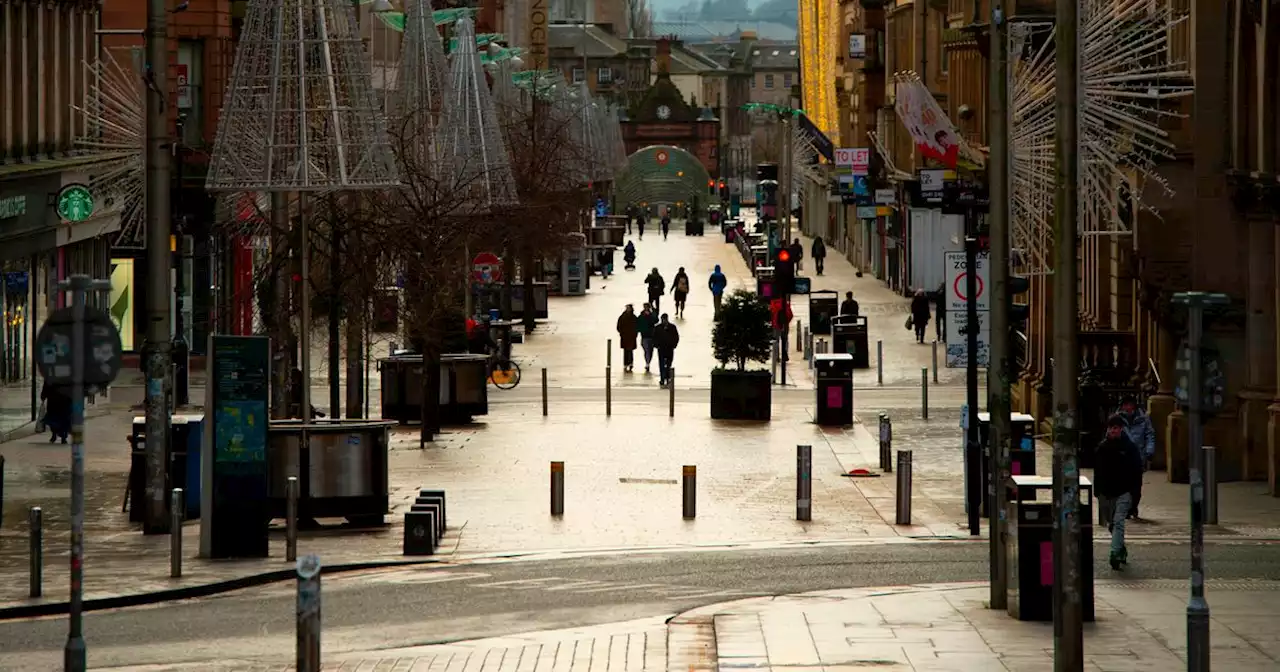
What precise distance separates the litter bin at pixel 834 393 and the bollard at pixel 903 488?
41.6 ft

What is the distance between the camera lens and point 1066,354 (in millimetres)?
16781

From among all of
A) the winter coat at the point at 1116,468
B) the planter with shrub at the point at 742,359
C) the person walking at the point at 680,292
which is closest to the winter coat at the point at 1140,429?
the winter coat at the point at 1116,468

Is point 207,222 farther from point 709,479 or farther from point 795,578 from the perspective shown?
point 795,578

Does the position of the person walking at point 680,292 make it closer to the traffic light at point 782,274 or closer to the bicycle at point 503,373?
the traffic light at point 782,274

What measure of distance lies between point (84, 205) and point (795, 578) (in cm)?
2137

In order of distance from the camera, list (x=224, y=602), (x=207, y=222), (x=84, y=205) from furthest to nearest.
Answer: (x=207, y=222), (x=84, y=205), (x=224, y=602)

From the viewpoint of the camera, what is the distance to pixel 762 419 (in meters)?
41.9

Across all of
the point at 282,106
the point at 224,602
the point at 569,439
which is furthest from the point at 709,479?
the point at 224,602

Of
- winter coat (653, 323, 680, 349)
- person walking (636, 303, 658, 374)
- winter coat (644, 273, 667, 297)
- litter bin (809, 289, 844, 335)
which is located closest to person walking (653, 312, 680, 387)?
winter coat (653, 323, 680, 349)

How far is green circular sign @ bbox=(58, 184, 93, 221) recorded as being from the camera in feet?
135

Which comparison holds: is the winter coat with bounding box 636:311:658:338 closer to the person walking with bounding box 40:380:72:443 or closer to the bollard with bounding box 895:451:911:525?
the person walking with bounding box 40:380:72:443

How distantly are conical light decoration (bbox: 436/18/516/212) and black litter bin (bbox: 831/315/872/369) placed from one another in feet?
37.3

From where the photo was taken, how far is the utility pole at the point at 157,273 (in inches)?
1033

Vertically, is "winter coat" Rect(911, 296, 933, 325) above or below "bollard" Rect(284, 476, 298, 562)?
above
